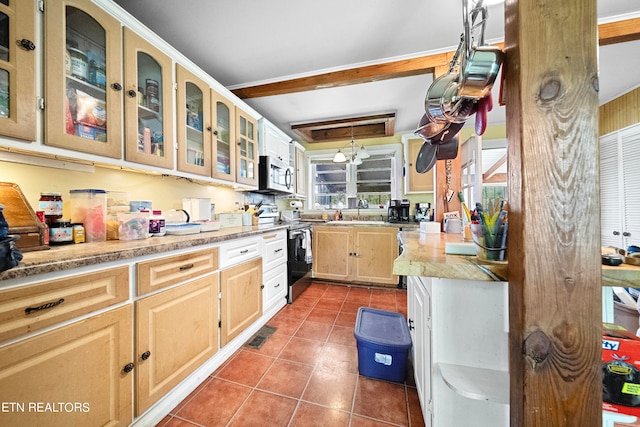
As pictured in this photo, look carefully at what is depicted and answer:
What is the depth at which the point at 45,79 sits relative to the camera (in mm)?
1019

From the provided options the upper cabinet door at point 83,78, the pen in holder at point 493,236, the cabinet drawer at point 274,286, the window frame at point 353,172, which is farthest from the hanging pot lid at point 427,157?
the window frame at point 353,172

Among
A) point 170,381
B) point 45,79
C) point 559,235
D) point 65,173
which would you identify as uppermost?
point 45,79

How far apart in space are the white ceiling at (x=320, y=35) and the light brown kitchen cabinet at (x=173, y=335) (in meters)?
1.84

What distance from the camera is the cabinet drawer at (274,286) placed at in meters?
2.14

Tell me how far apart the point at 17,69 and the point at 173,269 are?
107 cm

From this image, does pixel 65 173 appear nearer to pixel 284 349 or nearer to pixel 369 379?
pixel 284 349

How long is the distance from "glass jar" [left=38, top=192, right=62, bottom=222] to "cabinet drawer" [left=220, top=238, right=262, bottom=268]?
2.68ft

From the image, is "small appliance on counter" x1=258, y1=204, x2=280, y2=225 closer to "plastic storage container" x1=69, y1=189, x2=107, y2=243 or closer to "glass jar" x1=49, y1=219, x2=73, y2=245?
"plastic storage container" x1=69, y1=189, x2=107, y2=243

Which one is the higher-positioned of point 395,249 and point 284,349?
point 395,249

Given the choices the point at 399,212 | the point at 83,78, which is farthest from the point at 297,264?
the point at 83,78

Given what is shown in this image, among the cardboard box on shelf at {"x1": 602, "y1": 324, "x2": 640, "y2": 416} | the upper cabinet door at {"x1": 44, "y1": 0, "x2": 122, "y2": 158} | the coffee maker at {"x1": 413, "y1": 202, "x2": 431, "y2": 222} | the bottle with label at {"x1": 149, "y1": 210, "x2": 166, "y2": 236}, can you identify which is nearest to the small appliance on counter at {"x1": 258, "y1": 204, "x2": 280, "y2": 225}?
the bottle with label at {"x1": 149, "y1": 210, "x2": 166, "y2": 236}

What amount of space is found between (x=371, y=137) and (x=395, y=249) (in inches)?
76.0

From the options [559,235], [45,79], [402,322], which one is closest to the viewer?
[559,235]

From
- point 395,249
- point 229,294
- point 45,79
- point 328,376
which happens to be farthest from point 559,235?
point 395,249
